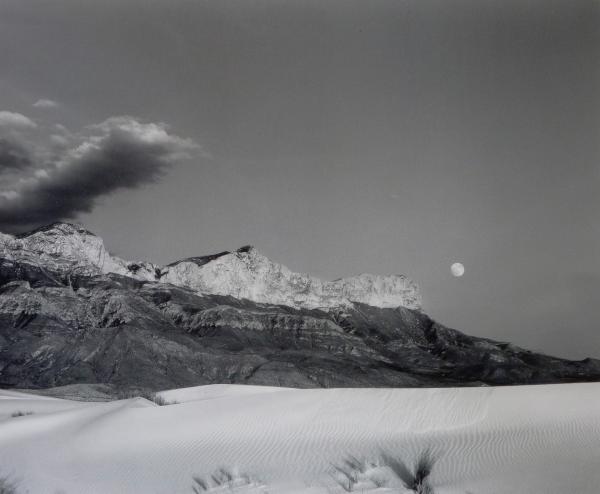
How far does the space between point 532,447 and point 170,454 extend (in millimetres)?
4679

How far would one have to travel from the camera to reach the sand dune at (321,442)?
634 centimetres

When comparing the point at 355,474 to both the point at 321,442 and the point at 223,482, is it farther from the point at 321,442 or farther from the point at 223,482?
the point at 321,442

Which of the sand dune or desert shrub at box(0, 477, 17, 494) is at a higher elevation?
the sand dune

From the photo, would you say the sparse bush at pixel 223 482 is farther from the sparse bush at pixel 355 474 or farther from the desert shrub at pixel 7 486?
the desert shrub at pixel 7 486

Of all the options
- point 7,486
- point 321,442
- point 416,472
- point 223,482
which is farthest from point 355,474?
point 7,486

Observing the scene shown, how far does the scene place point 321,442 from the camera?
26.5 feet

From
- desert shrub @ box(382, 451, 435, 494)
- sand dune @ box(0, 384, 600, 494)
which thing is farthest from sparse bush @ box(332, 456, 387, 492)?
desert shrub @ box(382, 451, 435, 494)

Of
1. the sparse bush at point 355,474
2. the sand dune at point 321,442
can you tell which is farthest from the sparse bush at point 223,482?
the sparse bush at point 355,474

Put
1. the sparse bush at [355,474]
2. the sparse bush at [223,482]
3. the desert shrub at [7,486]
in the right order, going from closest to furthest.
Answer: the sparse bush at [355,474] → the sparse bush at [223,482] → the desert shrub at [7,486]

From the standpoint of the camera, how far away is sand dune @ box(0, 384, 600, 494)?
6.34m

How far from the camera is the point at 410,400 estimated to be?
10.0m

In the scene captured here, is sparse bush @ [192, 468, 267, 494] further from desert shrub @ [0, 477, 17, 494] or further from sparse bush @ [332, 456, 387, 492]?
desert shrub @ [0, 477, 17, 494]

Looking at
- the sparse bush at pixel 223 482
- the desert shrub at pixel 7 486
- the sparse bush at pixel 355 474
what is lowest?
the desert shrub at pixel 7 486

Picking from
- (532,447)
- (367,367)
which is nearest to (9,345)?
(367,367)
